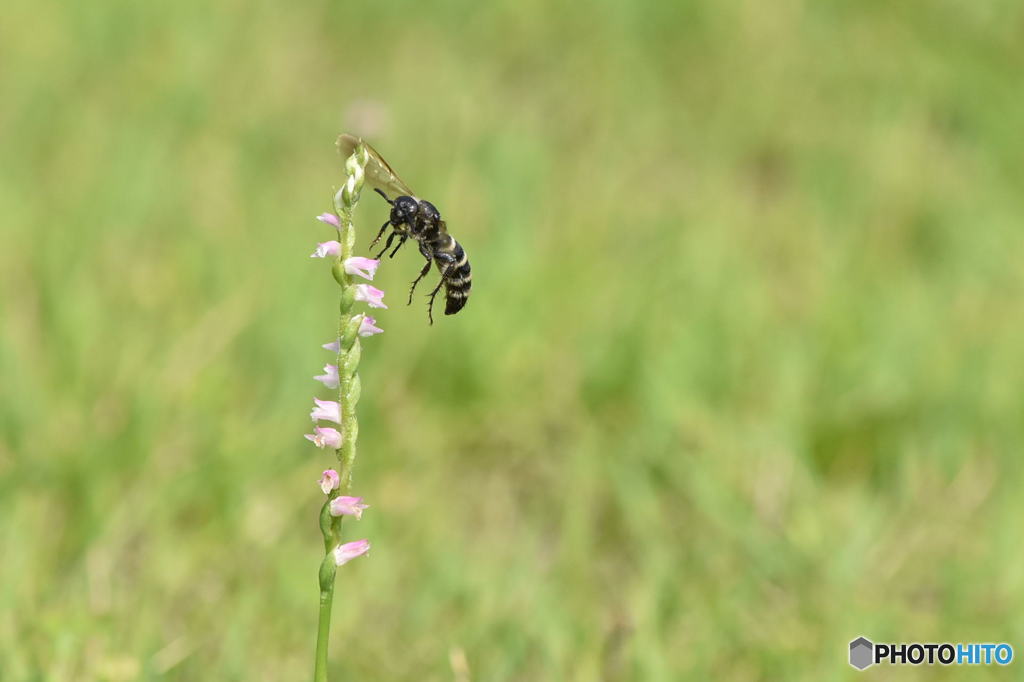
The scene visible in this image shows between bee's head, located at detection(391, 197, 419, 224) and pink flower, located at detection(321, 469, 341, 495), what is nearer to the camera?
pink flower, located at detection(321, 469, 341, 495)

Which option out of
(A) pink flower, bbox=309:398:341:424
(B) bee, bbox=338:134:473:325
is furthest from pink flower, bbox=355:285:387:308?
(B) bee, bbox=338:134:473:325

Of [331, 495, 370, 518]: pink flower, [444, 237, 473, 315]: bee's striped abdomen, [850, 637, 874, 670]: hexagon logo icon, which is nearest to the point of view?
[331, 495, 370, 518]: pink flower

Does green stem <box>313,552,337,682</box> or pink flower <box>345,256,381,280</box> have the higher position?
pink flower <box>345,256,381,280</box>

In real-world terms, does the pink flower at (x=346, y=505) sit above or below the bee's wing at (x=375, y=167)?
below

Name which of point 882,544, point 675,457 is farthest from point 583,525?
point 882,544

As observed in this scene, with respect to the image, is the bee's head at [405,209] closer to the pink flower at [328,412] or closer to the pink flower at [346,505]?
the pink flower at [328,412]

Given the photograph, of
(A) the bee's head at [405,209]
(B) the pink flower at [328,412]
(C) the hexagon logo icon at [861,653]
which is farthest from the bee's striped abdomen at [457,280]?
(C) the hexagon logo icon at [861,653]
